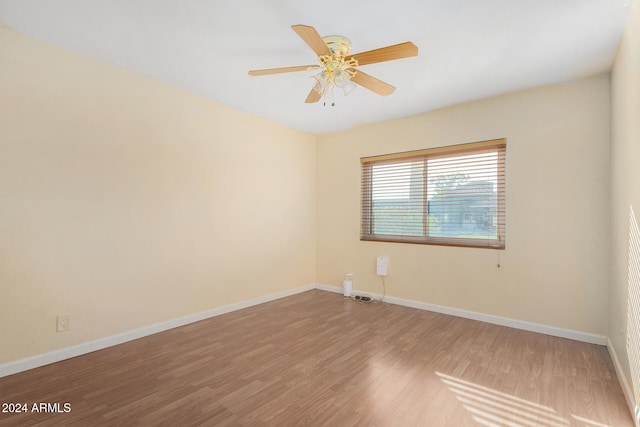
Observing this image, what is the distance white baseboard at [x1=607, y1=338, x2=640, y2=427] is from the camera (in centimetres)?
178

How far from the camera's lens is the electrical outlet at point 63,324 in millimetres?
2500

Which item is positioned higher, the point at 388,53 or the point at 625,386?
the point at 388,53

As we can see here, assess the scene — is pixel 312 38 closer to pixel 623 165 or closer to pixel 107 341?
pixel 623 165

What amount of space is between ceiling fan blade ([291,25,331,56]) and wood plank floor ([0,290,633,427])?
7.48 feet

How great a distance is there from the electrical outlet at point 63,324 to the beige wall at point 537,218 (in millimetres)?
3550

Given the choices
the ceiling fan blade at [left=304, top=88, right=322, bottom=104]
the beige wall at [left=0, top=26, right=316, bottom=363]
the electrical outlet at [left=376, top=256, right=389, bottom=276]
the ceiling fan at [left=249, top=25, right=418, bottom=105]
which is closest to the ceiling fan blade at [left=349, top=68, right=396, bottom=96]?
the ceiling fan at [left=249, top=25, right=418, bottom=105]

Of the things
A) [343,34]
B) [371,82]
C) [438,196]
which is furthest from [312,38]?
[438,196]

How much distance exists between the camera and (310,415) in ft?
6.02

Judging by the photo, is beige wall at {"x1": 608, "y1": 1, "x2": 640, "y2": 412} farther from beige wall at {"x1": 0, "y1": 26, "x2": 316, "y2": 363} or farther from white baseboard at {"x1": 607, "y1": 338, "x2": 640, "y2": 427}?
beige wall at {"x1": 0, "y1": 26, "x2": 316, "y2": 363}

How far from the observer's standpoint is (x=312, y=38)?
189cm

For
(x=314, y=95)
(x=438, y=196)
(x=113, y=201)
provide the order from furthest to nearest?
(x=438, y=196) < (x=113, y=201) < (x=314, y=95)

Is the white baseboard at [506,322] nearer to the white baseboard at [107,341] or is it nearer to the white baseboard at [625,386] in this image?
the white baseboard at [625,386]

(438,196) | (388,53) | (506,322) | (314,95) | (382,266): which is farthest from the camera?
(382,266)

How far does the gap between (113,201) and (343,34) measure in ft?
8.12
